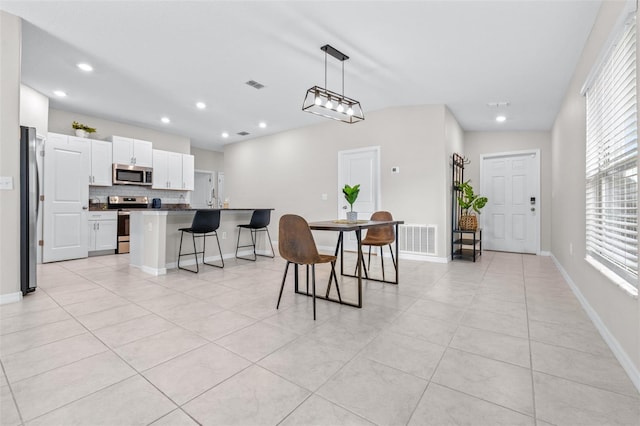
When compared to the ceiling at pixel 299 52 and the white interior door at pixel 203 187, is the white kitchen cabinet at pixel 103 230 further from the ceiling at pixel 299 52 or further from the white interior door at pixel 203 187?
the white interior door at pixel 203 187

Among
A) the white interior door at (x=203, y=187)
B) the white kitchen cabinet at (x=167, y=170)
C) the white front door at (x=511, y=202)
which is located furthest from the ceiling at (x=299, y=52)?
the white interior door at (x=203, y=187)

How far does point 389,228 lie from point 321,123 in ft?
10.5

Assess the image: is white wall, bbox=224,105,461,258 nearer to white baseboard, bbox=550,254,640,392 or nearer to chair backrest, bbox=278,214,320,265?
white baseboard, bbox=550,254,640,392

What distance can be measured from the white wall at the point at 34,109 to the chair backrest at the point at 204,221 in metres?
2.99

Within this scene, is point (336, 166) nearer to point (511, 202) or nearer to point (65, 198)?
point (511, 202)

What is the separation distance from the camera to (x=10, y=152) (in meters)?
2.79

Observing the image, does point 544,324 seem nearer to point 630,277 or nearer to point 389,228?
point 630,277

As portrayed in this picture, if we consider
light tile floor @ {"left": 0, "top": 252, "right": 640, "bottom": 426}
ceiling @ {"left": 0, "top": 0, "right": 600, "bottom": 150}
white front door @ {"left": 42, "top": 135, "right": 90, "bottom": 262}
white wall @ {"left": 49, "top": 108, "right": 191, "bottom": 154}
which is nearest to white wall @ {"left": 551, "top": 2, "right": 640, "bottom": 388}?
light tile floor @ {"left": 0, "top": 252, "right": 640, "bottom": 426}

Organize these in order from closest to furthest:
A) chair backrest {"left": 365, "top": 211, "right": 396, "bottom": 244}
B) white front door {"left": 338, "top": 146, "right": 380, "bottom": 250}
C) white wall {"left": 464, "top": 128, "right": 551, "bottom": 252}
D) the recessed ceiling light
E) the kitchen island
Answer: the recessed ceiling light → chair backrest {"left": 365, "top": 211, "right": 396, "bottom": 244} → the kitchen island → white front door {"left": 338, "top": 146, "right": 380, "bottom": 250} → white wall {"left": 464, "top": 128, "right": 551, "bottom": 252}

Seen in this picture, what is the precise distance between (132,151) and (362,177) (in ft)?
15.5

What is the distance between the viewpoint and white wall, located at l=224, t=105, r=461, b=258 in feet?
16.2

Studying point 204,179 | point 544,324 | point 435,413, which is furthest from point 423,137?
point 204,179

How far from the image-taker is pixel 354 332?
2180mm

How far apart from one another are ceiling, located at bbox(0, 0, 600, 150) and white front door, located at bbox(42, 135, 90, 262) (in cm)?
80
